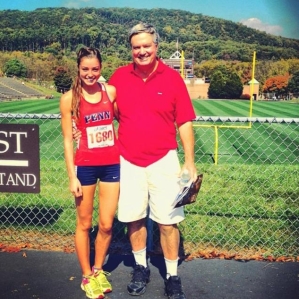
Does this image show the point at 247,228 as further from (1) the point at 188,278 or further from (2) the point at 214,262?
(1) the point at 188,278

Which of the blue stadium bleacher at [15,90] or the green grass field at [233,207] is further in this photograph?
the blue stadium bleacher at [15,90]

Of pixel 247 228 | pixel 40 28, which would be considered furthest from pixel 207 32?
pixel 247 228

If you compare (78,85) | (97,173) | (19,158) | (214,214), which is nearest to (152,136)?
(97,173)

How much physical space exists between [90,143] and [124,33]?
99130 mm

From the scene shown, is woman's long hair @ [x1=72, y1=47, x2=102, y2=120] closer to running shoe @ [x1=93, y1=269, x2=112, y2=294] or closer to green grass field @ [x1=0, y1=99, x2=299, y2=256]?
running shoe @ [x1=93, y1=269, x2=112, y2=294]

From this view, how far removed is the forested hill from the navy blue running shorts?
72.9 meters

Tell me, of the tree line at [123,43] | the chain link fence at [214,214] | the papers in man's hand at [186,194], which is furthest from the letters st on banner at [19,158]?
the tree line at [123,43]

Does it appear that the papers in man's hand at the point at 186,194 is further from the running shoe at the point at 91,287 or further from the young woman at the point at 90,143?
the running shoe at the point at 91,287

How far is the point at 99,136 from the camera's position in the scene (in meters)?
2.82

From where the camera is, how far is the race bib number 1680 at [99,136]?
280 cm

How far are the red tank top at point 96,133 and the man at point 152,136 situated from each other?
12cm

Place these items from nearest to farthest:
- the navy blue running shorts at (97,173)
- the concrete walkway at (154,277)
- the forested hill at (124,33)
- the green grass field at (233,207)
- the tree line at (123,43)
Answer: the navy blue running shorts at (97,173) → the concrete walkway at (154,277) → the green grass field at (233,207) → the tree line at (123,43) → the forested hill at (124,33)

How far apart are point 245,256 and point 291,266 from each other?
0.43m

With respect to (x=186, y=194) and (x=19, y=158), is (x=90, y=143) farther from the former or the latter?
(x=19, y=158)
